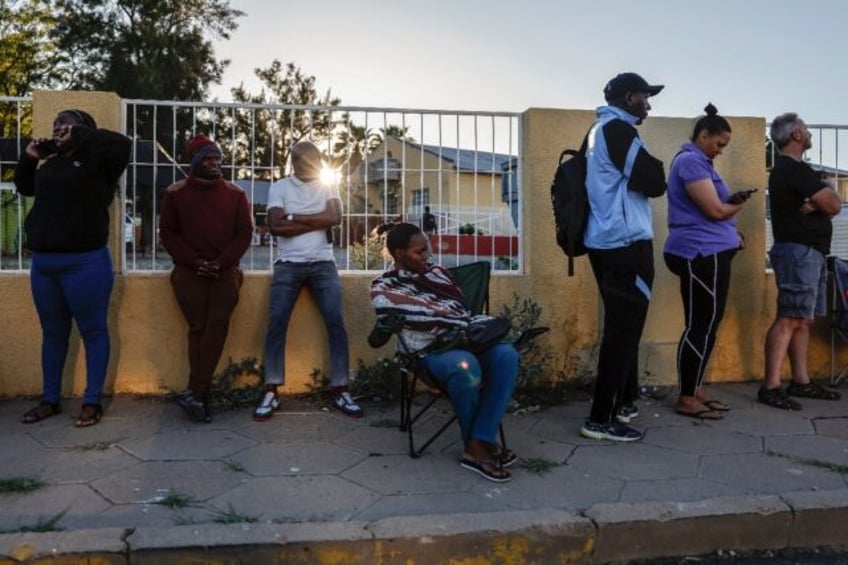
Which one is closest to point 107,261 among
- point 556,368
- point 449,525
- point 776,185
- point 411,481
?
point 411,481

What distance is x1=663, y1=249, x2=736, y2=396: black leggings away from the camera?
4.77m

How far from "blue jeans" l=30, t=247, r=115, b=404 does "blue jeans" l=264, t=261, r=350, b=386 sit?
1041mm

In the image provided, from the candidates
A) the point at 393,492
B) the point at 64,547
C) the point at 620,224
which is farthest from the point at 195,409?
the point at 620,224

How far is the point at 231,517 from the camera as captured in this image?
10.5ft

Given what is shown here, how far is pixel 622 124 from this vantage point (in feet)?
14.1

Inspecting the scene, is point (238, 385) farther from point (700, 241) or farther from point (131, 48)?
point (131, 48)

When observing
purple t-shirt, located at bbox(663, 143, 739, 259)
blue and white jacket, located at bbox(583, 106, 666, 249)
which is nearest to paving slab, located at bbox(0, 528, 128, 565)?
blue and white jacket, located at bbox(583, 106, 666, 249)

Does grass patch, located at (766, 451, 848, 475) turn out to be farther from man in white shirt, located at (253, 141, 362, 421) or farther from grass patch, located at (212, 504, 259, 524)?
grass patch, located at (212, 504, 259, 524)

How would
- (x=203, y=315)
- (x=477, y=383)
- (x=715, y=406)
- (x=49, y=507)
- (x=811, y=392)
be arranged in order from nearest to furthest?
1. (x=49, y=507)
2. (x=477, y=383)
3. (x=203, y=315)
4. (x=715, y=406)
5. (x=811, y=392)

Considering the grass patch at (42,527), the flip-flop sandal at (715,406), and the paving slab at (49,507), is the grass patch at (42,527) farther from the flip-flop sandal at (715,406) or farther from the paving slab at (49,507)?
the flip-flop sandal at (715,406)

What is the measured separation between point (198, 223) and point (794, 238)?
13.6ft

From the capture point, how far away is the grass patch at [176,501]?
337cm

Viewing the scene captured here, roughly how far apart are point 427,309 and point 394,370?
1.40 meters

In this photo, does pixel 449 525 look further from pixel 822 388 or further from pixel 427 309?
pixel 822 388
